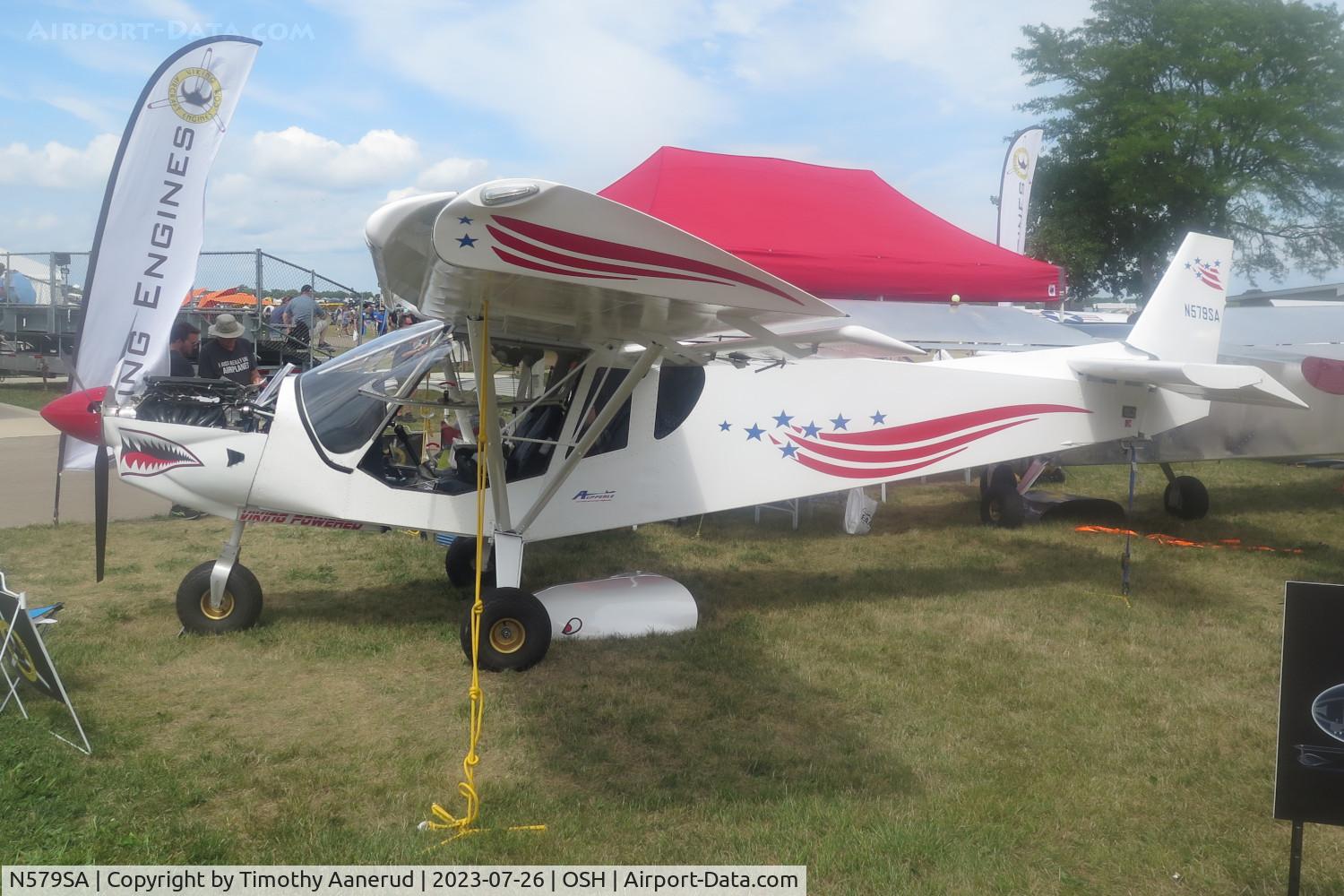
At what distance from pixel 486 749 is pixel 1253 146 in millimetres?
28583

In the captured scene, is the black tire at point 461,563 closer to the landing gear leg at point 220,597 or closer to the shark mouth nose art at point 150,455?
the landing gear leg at point 220,597

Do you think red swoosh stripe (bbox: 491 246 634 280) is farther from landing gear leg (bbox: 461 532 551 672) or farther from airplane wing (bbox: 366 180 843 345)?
landing gear leg (bbox: 461 532 551 672)

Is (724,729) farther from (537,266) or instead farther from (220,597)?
(220,597)

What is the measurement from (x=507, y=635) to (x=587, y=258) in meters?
2.48

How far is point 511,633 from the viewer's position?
15.3ft

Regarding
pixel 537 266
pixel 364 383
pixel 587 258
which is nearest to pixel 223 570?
pixel 364 383

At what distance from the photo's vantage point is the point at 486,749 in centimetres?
379

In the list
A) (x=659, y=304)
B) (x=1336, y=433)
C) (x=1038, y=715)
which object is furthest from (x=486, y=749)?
(x=1336, y=433)

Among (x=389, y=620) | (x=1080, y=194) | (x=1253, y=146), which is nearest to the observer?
(x=389, y=620)

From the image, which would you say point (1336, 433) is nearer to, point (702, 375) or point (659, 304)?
point (702, 375)

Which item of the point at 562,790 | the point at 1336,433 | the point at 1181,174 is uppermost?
the point at 1181,174

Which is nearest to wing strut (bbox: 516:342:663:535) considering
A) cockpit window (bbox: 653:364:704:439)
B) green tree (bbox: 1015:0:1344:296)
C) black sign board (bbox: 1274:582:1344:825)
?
cockpit window (bbox: 653:364:704:439)

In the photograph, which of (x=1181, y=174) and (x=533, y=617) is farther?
(x=1181, y=174)

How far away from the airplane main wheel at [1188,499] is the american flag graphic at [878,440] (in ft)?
11.2
